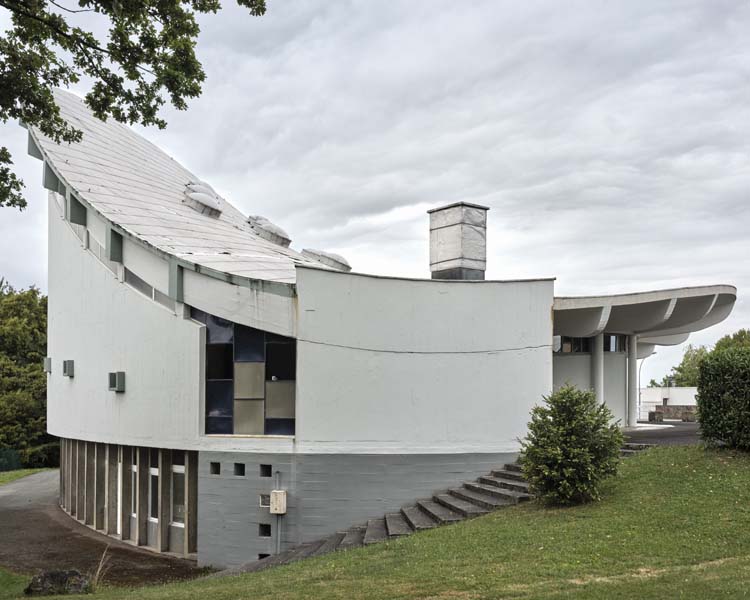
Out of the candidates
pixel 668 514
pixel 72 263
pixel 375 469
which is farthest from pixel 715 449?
pixel 72 263

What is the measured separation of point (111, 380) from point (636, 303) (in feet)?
40.1

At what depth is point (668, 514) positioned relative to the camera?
10609 millimetres

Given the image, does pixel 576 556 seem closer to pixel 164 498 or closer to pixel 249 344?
pixel 249 344

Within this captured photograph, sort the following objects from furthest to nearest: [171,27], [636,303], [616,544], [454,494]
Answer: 1. [636,303]
2. [454,494]
3. [171,27]
4. [616,544]

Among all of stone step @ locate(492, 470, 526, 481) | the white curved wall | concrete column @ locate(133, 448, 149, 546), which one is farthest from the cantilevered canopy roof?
concrete column @ locate(133, 448, 149, 546)

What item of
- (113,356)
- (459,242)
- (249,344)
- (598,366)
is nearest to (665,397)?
(598,366)

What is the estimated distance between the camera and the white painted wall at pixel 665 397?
36344 millimetres

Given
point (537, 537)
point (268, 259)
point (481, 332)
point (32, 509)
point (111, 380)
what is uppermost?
point (268, 259)

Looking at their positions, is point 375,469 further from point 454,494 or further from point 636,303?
point 636,303

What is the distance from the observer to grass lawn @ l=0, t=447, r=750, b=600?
8.22 meters

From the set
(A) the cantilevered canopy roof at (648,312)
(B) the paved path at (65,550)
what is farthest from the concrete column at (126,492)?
Result: (A) the cantilevered canopy roof at (648,312)

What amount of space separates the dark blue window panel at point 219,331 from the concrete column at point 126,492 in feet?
15.9

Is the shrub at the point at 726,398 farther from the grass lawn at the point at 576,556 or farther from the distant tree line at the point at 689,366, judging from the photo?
the distant tree line at the point at 689,366

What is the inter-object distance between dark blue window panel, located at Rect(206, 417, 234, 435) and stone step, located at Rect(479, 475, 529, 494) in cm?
509
